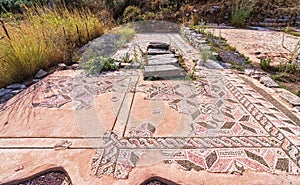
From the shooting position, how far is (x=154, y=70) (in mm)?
3359

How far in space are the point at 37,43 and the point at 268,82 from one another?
3.67m

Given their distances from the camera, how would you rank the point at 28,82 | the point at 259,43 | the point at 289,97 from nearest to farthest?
the point at 289,97
the point at 28,82
the point at 259,43

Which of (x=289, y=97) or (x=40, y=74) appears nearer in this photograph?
(x=289, y=97)

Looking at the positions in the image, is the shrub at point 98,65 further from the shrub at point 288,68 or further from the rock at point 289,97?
the shrub at point 288,68

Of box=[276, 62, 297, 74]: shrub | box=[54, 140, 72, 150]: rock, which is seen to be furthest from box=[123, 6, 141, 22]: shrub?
box=[54, 140, 72, 150]: rock

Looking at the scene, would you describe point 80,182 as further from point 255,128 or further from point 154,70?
point 154,70

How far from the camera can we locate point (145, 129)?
2.12 metres

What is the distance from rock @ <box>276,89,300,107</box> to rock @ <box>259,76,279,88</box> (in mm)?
150

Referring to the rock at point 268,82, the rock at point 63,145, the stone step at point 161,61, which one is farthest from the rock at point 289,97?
the rock at point 63,145

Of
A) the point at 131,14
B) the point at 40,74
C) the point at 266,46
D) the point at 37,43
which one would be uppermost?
the point at 131,14

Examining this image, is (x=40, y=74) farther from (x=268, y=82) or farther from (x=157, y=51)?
(x=268, y=82)

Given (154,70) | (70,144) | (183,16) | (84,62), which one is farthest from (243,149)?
(183,16)

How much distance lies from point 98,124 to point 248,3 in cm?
804

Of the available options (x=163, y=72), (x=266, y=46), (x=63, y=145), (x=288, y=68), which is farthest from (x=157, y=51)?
(x=63, y=145)
